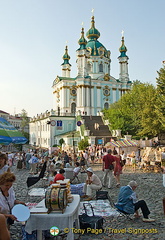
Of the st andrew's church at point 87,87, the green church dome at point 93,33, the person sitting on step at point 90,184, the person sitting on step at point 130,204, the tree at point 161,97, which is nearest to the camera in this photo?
the person sitting on step at point 130,204

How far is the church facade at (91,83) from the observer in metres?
55.4

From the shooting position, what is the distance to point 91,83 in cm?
Result: 5609

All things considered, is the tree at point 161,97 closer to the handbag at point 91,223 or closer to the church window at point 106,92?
the handbag at point 91,223

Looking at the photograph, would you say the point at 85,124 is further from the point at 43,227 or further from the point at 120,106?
the point at 43,227

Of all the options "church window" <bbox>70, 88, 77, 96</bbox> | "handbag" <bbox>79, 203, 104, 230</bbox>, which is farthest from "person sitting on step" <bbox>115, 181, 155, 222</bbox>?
"church window" <bbox>70, 88, 77, 96</bbox>

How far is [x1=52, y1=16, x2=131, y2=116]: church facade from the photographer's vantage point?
2180 inches

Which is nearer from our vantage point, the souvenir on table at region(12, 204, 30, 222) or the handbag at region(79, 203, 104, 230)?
the souvenir on table at region(12, 204, 30, 222)

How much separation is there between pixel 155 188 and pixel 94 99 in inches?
1831

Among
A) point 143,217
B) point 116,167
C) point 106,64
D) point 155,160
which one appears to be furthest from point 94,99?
point 143,217

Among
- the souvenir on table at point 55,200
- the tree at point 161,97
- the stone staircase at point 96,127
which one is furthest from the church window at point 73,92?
the souvenir on table at point 55,200

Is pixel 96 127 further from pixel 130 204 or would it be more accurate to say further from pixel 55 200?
pixel 55 200

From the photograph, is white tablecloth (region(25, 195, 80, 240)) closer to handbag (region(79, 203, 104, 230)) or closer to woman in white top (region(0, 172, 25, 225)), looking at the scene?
woman in white top (region(0, 172, 25, 225))

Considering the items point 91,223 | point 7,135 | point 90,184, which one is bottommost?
point 91,223

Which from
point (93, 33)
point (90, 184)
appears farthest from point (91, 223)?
point (93, 33)
